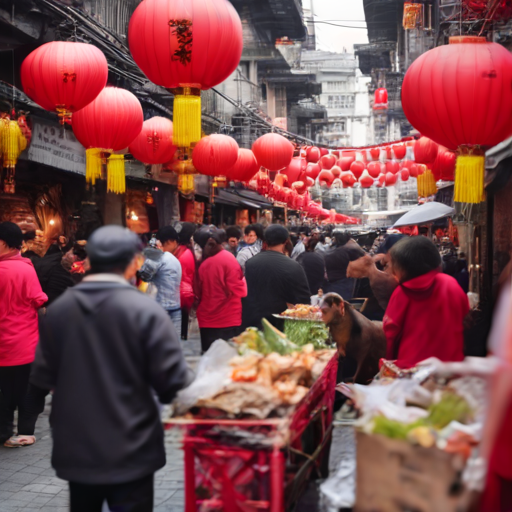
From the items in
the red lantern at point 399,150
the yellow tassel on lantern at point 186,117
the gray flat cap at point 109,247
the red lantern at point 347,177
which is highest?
the red lantern at point 399,150

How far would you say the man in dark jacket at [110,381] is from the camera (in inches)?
129

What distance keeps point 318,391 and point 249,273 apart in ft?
11.4

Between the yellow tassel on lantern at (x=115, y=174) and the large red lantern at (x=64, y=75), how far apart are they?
1.40 m

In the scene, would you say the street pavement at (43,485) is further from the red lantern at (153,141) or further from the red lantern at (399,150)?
the red lantern at (399,150)

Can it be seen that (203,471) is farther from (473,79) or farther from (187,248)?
(187,248)

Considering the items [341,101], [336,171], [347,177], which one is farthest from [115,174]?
[341,101]

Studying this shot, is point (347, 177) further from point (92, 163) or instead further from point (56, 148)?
point (92, 163)

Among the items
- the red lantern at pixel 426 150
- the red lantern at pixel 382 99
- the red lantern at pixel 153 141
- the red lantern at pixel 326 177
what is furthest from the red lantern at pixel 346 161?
the red lantern at pixel 382 99

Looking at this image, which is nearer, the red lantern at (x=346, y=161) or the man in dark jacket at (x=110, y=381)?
Result: the man in dark jacket at (x=110, y=381)

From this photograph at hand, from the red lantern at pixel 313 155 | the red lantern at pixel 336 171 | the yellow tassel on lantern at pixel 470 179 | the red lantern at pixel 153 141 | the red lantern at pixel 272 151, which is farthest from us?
the red lantern at pixel 336 171

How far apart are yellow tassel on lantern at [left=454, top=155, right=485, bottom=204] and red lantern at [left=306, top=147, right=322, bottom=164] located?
38.3 feet

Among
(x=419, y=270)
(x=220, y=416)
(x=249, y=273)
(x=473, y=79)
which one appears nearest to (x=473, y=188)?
(x=473, y=79)

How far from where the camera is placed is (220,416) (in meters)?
3.52

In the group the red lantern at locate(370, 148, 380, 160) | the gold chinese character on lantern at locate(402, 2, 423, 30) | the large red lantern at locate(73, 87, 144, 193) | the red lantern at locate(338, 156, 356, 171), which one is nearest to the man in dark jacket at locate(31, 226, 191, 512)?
the large red lantern at locate(73, 87, 144, 193)
